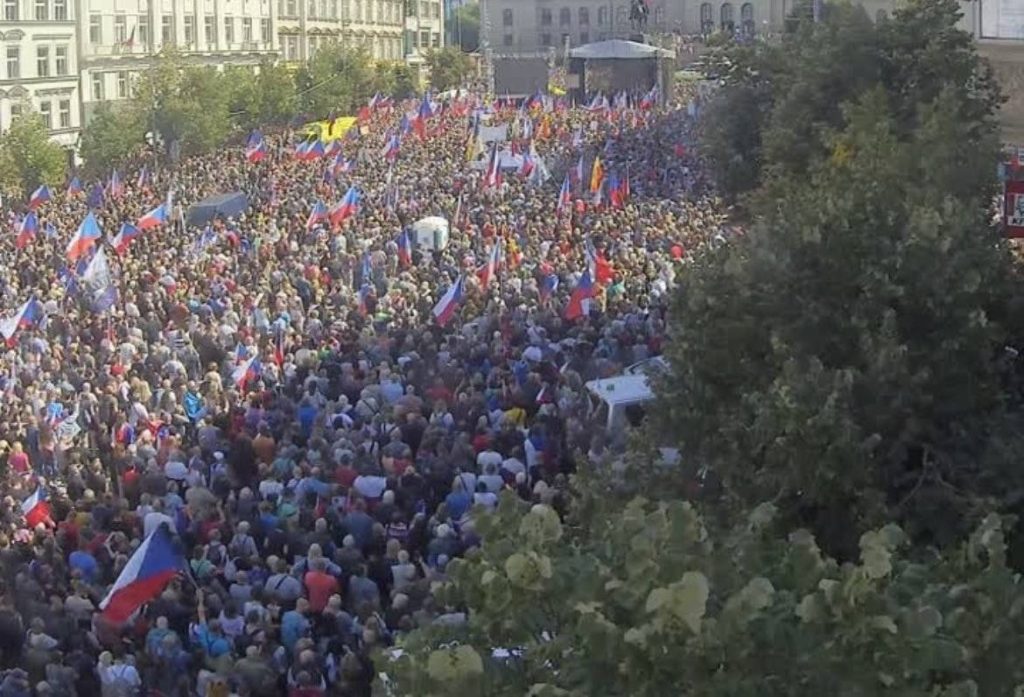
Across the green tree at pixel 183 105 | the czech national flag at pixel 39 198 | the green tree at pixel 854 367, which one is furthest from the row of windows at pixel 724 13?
the green tree at pixel 854 367

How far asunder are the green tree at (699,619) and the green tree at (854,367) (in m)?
2.20

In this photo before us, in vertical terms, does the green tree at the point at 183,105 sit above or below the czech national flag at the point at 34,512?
above

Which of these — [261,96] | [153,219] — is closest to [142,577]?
[153,219]

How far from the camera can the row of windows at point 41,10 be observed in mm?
52375

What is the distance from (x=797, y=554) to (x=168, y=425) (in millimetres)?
11970

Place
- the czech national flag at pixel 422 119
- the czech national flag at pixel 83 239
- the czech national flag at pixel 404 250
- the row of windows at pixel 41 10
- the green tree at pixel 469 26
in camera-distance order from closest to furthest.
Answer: the czech national flag at pixel 83 239 → the czech national flag at pixel 404 250 → the czech national flag at pixel 422 119 → the row of windows at pixel 41 10 → the green tree at pixel 469 26

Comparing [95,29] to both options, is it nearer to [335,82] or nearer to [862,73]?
[335,82]

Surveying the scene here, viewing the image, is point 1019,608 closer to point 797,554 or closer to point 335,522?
point 797,554

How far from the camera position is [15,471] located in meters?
15.6

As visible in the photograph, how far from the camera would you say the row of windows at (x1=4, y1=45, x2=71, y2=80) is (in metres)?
52.5

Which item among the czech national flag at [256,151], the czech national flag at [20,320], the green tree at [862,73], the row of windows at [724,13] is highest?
the row of windows at [724,13]

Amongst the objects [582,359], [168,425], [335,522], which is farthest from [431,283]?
[335,522]

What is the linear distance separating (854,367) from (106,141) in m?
39.5

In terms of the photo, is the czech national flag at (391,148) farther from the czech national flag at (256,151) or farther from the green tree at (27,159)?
the green tree at (27,159)
